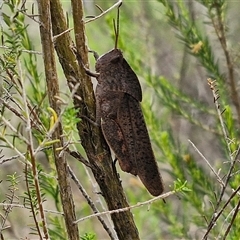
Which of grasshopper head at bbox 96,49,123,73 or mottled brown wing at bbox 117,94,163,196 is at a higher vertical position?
grasshopper head at bbox 96,49,123,73

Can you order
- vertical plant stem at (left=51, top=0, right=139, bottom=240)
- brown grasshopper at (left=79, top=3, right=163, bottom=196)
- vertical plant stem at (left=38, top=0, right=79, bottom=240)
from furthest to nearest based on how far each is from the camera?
brown grasshopper at (left=79, top=3, right=163, bottom=196)
vertical plant stem at (left=51, top=0, right=139, bottom=240)
vertical plant stem at (left=38, top=0, right=79, bottom=240)

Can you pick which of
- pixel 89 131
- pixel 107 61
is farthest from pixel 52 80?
pixel 107 61

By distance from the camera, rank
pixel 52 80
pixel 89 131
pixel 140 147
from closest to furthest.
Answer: pixel 52 80 < pixel 89 131 < pixel 140 147

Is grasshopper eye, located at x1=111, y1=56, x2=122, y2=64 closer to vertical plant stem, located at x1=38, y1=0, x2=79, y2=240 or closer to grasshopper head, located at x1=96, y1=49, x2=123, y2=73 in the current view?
grasshopper head, located at x1=96, y1=49, x2=123, y2=73

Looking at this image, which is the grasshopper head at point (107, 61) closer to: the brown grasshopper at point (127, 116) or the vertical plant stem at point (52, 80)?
the brown grasshopper at point (127, 116)

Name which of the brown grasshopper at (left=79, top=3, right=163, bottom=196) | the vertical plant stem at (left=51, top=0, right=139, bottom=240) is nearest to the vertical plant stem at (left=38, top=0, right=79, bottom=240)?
the vertical plant stem at (left=51, top=0, right=139, bottom=240)

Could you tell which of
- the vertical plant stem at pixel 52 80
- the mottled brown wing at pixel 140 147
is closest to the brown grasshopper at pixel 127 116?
the mottled brown wing at pixel 140 147

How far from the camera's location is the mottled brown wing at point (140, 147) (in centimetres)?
131

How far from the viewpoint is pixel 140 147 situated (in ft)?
4.31

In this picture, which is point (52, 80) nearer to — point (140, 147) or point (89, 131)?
point (89, 131)

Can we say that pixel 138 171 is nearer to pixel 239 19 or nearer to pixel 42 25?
pixel 42 25

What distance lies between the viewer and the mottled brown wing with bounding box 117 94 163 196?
4.29 feet

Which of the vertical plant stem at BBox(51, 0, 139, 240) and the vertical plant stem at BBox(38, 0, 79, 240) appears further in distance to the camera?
the vertical plant stem at BBox(51, 0, 139, 240)

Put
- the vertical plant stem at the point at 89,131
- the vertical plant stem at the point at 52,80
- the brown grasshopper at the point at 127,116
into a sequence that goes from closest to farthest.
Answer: the vertical plant stem at the point at 52,80
the vertical plant stem at the point at 89,131
the brown grasshopper at the point at 127,116
